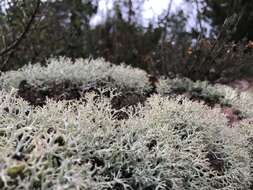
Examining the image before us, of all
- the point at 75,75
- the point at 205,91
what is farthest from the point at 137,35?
the point at 75,75

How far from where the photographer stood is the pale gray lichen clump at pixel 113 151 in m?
1.25

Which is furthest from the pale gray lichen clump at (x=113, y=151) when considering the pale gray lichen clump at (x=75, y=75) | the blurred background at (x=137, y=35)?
the blurred background at (x=137, y=35)

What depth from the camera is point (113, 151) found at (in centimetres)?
158

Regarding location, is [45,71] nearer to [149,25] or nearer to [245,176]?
[245,176]

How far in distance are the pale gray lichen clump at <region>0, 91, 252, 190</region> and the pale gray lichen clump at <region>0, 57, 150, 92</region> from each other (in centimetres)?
147

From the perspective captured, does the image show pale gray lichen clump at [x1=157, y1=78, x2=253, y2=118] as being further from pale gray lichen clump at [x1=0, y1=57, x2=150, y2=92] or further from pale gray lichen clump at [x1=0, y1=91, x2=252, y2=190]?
pale gray lichen clump at [x1=0, y1=91, x2=252, y2=190]

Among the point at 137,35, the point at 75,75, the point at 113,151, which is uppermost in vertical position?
the point at 137,35

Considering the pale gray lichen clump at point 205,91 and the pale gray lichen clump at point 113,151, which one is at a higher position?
the pale gray lichen clump at point 205,91

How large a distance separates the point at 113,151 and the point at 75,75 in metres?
1.96

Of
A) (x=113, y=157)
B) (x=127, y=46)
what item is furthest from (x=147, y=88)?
(x=113, y=157)

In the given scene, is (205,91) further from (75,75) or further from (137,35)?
(137,35)

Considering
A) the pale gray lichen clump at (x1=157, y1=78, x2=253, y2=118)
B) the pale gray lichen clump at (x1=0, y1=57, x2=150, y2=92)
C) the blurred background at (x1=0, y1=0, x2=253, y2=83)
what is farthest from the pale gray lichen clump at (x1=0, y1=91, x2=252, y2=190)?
the blurred background at (x1=0, y1=0, x2=253, y2=83)

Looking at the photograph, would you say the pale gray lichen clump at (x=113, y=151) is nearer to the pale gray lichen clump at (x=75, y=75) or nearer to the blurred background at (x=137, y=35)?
the pale gray lichen clump at (x=75, y=75)

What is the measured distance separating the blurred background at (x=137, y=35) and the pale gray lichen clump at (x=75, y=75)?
0.32m
